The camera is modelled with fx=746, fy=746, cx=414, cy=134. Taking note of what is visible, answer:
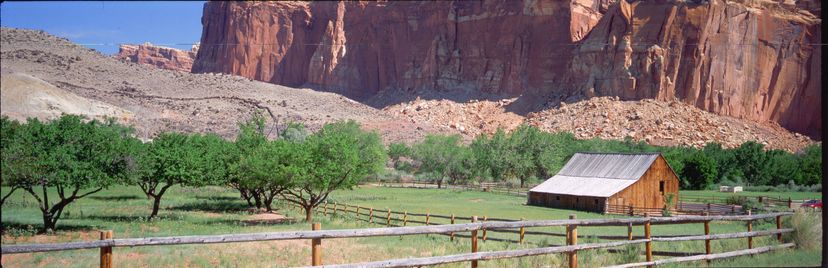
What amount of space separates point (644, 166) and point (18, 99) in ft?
116

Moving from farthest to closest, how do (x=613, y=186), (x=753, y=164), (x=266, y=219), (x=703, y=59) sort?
(x=703, y=59) → (x=753, y=164) → (x=613, y=186) → (x=266, y=219)

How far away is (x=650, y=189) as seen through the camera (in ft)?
146

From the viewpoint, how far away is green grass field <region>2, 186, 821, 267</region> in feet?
55.3

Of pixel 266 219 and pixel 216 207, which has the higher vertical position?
pixel 216 207

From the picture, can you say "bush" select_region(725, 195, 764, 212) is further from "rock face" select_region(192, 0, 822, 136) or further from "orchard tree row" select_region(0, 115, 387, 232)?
"rock face" select_region(192, 0, 822, 136)

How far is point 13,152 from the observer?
934 inches

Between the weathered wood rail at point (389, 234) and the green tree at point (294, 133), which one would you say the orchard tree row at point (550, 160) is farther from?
the weathered wood rail at point (389, 234)

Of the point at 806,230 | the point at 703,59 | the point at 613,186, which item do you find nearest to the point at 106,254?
the point at 806,230

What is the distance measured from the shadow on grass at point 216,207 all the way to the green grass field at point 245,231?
0.06 meters

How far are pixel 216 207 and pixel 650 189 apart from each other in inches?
1000

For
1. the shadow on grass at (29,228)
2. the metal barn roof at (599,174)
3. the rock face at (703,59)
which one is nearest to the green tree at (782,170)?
the metal barn roof at (599,174)

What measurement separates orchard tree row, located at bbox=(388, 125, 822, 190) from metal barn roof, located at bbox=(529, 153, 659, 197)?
8.66 metres

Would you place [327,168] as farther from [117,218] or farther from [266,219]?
[117,218]

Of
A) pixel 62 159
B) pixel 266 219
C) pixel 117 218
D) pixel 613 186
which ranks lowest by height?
pixel 266 219
